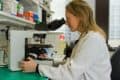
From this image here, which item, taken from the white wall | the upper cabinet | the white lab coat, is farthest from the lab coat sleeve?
→ the white wall

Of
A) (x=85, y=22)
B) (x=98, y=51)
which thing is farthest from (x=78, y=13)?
(x=98, y=51)

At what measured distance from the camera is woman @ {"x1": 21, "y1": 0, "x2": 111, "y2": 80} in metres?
1.80

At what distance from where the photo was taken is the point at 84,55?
1.80 m

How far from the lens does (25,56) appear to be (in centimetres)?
226

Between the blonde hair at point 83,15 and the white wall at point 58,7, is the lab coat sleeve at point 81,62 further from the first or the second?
the white wall at point 58,7

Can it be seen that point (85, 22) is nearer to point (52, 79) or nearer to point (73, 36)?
point (52, 79)

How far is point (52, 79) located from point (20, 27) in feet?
6.21

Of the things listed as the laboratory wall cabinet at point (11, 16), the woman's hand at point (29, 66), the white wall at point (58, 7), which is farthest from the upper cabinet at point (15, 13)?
the white wall at point (58, 7)

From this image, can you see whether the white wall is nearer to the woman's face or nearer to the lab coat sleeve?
the woman's face

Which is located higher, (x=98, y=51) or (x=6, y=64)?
(x=98, y=51)

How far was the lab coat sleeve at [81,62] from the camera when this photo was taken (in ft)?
5.88

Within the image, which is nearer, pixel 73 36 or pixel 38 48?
pixel 38 48

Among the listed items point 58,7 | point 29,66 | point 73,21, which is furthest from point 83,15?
point 58,7

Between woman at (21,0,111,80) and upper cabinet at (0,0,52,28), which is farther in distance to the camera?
upper cabinet at (0,0,52,28)
